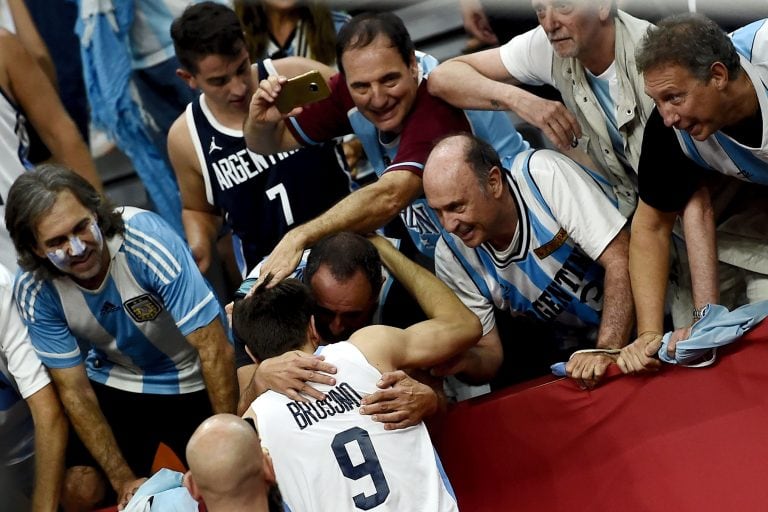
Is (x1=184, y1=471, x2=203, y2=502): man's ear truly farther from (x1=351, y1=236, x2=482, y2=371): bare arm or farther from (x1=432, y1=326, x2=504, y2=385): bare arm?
(x1=432, y1=326, x2=504, y2=385): bare arm

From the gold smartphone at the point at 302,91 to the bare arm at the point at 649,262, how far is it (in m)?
1.00

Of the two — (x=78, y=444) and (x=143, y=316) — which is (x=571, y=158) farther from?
(x=78, y=444)

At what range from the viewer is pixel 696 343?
8.60 feet

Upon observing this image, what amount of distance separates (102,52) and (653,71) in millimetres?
2628

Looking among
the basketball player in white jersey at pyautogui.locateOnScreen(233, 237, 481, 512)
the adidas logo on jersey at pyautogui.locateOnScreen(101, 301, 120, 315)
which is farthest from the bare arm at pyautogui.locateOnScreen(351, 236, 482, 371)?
the adidas logo on jersey at pyautogui.locateOnScreen(101, 301, 120, 315)

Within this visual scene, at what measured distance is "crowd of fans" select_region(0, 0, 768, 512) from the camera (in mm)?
2596

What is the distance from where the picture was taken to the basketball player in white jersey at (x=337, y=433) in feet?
8.21

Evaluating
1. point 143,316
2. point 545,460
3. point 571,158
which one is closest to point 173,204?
point 143,316

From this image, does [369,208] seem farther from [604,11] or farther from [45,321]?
[45,321]

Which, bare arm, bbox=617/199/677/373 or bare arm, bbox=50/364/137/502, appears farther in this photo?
bare arm, bbox=50/364/137/502

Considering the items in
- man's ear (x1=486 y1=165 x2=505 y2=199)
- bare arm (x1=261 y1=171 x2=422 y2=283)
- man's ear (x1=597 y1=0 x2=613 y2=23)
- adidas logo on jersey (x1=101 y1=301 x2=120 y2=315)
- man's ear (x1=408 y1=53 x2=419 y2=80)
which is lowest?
adidas logo on jersey (x1=101 y1=301 x2=120 y2=315)

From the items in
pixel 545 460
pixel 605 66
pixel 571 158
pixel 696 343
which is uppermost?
pixel 605 66

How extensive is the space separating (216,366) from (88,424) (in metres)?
0.39

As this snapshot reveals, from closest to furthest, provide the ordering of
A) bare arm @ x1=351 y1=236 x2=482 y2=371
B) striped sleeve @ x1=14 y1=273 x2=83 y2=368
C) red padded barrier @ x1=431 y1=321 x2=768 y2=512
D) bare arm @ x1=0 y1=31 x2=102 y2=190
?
red padded barrier @ x1=431 y1=321 x2=768 y2=512 < bare arm @ x1=351 y1=236 x2=482 y2=371 < striped sleeve @ x1=14 y1=273 x2=83 y2=368 < bare arm @ x1=0 y1=31 x2=102 y2=190
